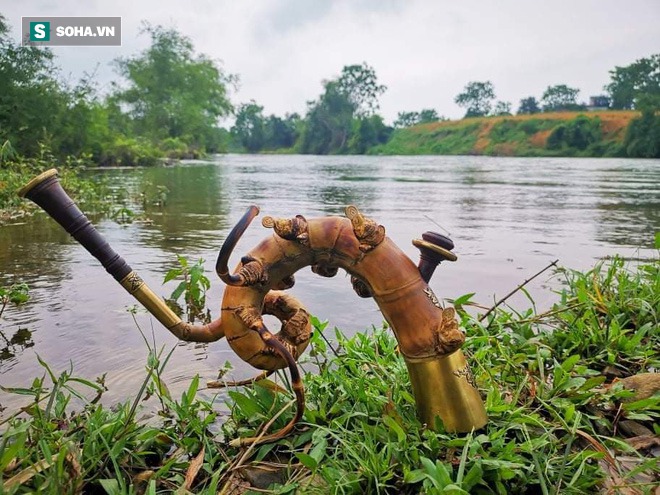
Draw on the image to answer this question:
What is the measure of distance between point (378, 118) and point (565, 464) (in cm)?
8863

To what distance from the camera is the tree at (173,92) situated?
4762cm

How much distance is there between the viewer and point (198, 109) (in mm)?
50469

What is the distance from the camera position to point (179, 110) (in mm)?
48188

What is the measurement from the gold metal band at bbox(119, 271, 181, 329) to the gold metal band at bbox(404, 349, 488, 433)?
74 centimetres

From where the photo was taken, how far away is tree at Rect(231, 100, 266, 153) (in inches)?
4033

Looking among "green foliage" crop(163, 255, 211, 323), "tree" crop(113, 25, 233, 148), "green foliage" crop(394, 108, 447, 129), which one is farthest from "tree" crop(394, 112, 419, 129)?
"green foliage" crop(163, 255, 211, 323)

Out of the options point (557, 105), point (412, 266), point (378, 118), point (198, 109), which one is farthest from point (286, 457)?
point (557, 105)

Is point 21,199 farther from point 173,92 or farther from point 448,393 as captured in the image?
point 173,92

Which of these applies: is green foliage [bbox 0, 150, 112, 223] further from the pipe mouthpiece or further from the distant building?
the distant building

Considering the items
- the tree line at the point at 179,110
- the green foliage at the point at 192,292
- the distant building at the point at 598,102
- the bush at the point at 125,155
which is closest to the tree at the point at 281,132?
the tree line at the point at 179,110

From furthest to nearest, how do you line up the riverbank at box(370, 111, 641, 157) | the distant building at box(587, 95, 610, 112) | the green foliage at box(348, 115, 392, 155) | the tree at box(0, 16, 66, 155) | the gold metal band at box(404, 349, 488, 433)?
the distant building at box(587, 95, 610, 112)
the green foliage at box(348, 115, 392, 155)
the riverbank at box(370, 111, 641, 157)
the tree at box(0, 16, 66, 155)
the gold metal band at box(404, 349, 488, 433)

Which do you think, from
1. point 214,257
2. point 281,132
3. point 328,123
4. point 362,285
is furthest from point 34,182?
point 281,132

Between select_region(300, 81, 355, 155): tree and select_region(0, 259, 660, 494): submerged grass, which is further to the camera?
select_region(300, 81, 355, 155): tree

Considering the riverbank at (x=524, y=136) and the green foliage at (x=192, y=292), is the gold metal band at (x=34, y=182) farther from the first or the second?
the riverbank at (x=524, y=136)
